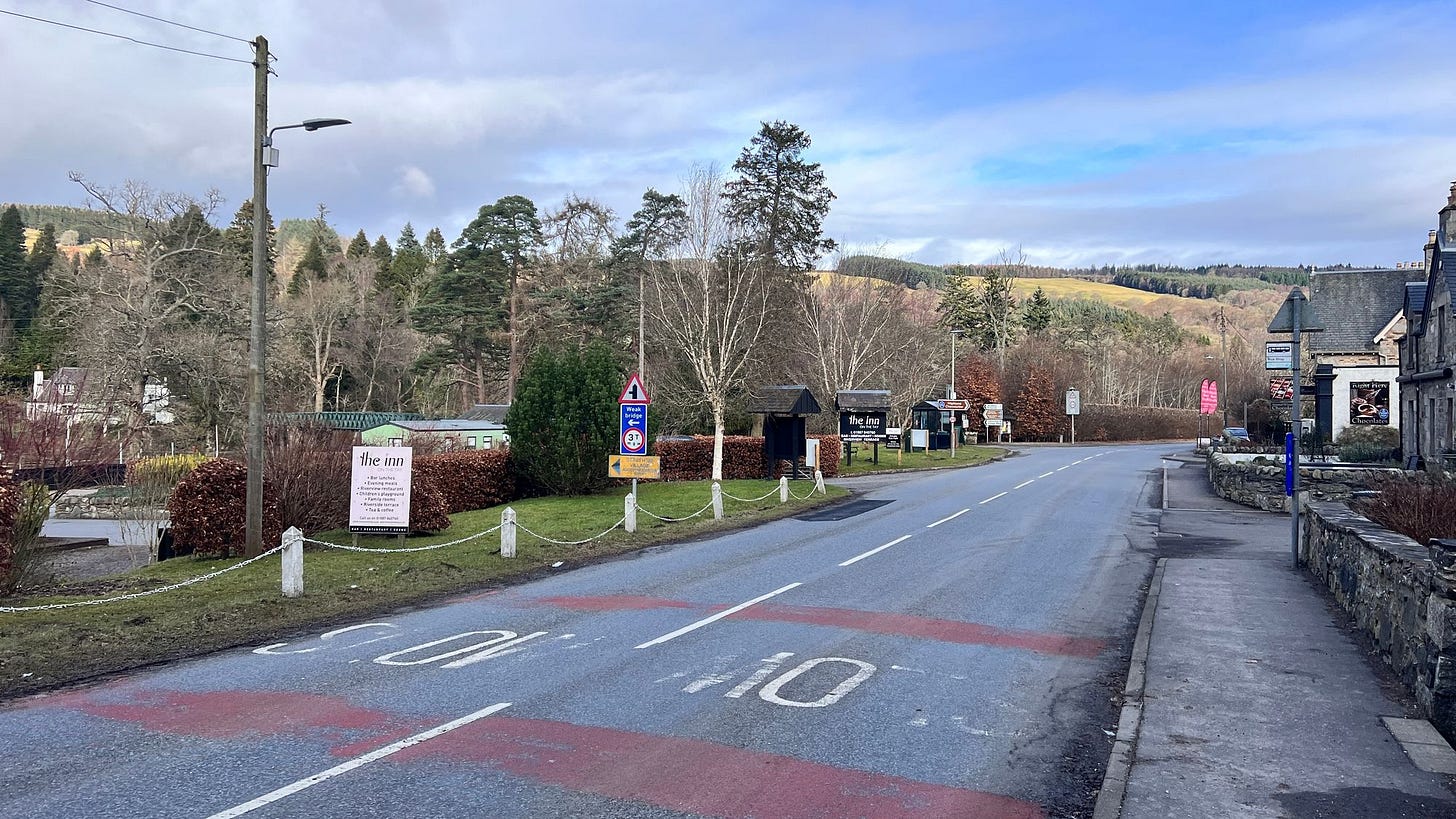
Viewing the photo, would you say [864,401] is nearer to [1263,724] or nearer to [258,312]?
[258,312]

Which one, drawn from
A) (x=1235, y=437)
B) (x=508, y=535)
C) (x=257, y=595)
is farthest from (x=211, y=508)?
(x=1235, y=437)

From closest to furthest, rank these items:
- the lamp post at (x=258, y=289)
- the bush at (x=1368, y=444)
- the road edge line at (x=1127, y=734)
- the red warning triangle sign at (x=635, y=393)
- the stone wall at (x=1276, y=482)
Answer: the road edge line at (x=1127, y=734) < the lamp post at (x=258, y=289) < the red warning triangle sign at (x=635, y=393) < the stone wall at (x=1276, y=482) < the bush at (x=1368, y=444)

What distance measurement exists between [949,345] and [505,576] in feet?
222

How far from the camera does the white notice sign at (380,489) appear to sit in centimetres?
1630

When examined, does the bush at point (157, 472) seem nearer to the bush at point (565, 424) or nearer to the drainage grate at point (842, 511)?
the bush at point (565, 424)

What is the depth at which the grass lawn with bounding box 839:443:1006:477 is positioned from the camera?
142 ft

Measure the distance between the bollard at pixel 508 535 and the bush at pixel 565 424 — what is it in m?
9.54

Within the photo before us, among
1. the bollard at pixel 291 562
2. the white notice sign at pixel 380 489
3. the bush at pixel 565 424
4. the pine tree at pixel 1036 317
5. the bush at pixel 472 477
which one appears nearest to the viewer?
the bollard at pixel 291 562

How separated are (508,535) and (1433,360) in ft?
93.3

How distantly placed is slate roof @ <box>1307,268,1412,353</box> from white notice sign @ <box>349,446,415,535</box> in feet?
134

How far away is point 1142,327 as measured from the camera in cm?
13362

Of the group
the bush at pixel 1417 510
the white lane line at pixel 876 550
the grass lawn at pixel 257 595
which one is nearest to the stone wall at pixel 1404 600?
the bush at pixel 1417 510

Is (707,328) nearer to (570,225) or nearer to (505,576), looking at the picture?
(505,576)

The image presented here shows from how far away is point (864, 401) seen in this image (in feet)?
141
